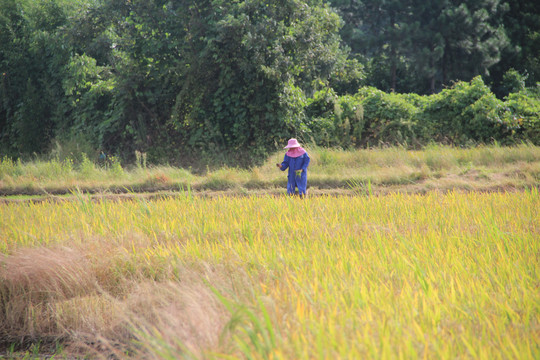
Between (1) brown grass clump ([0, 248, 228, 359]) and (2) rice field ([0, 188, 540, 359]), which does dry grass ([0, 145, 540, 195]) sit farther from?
(1) brown grass clump ([0, 248, 228, 359])

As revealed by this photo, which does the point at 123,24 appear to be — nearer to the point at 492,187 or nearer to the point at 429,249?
the point at 492,187

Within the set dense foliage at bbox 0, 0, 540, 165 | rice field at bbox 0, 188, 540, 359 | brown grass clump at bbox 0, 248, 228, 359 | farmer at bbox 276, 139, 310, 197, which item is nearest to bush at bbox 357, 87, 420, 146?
dense foliage at bbox 0, 0, 540, 165

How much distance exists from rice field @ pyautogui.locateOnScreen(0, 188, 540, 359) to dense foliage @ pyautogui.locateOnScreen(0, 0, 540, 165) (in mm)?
7654

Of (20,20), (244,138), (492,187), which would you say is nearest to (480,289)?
(492,187)

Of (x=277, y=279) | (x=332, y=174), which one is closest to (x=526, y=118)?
(x=332, y=174)

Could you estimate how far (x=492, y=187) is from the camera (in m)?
9.30

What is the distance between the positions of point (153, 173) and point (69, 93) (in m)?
6.04

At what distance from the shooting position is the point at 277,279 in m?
3.38

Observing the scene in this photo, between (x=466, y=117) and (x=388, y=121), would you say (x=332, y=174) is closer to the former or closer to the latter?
(x=388, y=121)

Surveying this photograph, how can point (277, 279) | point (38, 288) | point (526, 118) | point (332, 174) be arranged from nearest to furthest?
point (277, 279) → point (38, 288) → point (332, 174) → point (526, 118)

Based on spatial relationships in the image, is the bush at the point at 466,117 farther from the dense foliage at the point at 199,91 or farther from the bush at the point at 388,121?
the bush at the point at 388,121

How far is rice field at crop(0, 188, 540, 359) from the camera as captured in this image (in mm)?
2418

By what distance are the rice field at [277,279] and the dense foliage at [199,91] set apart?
7654 millimetres

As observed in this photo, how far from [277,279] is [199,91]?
11560mm
